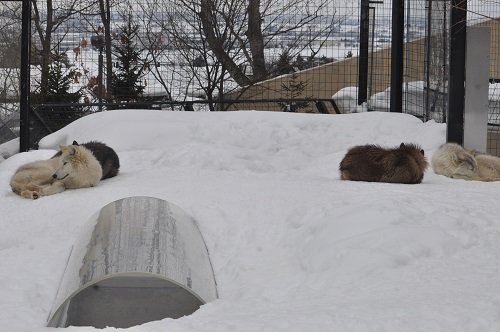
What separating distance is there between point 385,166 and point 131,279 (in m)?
3.45

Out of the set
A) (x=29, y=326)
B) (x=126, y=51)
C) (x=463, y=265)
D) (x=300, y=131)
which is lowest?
(x=29, y=326)

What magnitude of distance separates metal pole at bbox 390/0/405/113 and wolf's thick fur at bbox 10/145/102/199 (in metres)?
5.11

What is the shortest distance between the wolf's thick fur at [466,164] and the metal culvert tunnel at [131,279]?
374 centimetres

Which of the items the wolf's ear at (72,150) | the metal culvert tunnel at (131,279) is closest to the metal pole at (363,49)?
the wolf's ear at (72,150)

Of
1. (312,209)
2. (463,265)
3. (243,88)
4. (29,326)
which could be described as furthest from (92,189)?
(243,88)

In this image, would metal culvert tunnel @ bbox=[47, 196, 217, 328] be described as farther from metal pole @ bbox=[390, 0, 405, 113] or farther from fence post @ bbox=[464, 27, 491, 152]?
metal pole @ bbox=[390, 0, 405, 113]

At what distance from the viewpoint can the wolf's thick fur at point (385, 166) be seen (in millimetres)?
8453

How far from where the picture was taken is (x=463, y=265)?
5.54 m

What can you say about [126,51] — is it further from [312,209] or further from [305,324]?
[305,324]

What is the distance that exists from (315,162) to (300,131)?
0.98 meters

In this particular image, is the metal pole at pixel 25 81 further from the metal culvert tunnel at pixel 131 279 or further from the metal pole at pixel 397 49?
the metal culvert tunnel at pixel 131 279

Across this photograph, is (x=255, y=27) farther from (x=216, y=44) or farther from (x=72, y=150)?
(x=72, y=150)

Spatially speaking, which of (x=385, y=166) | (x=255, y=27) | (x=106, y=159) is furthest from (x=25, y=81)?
(x=385, y=166)

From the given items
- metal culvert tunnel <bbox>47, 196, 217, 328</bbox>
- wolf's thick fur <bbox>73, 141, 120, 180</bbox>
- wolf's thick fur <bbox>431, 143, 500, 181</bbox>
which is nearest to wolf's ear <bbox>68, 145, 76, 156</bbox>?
wolf's thick fur <bbox>73, 141, 120, 180</bbox>
